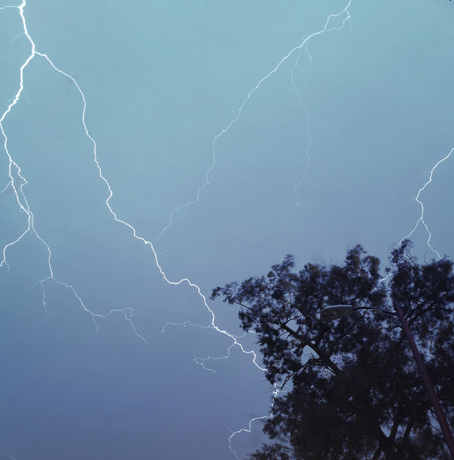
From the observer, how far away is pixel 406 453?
24.1 feet

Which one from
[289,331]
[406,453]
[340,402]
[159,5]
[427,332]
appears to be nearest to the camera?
[406,453]

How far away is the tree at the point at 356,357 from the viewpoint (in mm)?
7594

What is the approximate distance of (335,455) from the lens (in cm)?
786

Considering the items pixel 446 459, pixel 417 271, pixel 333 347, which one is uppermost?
pixel 417 271

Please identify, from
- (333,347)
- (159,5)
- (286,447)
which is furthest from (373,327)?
(159,5)

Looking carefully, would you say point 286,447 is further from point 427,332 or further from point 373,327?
point 427,332

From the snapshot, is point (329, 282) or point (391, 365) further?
point (329, 282)

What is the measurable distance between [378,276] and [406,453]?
3.63 m

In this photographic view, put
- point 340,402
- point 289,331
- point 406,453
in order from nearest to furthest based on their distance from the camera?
1. point 406,453
2. point 340,402
3. point 289,331

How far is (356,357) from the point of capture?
27.8 ft

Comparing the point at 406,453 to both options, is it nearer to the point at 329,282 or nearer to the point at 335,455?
the point at 335,455

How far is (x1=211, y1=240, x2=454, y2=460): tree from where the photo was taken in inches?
299

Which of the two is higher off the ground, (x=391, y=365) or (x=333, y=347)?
(x=333, y=347)

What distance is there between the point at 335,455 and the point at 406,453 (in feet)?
4.28
